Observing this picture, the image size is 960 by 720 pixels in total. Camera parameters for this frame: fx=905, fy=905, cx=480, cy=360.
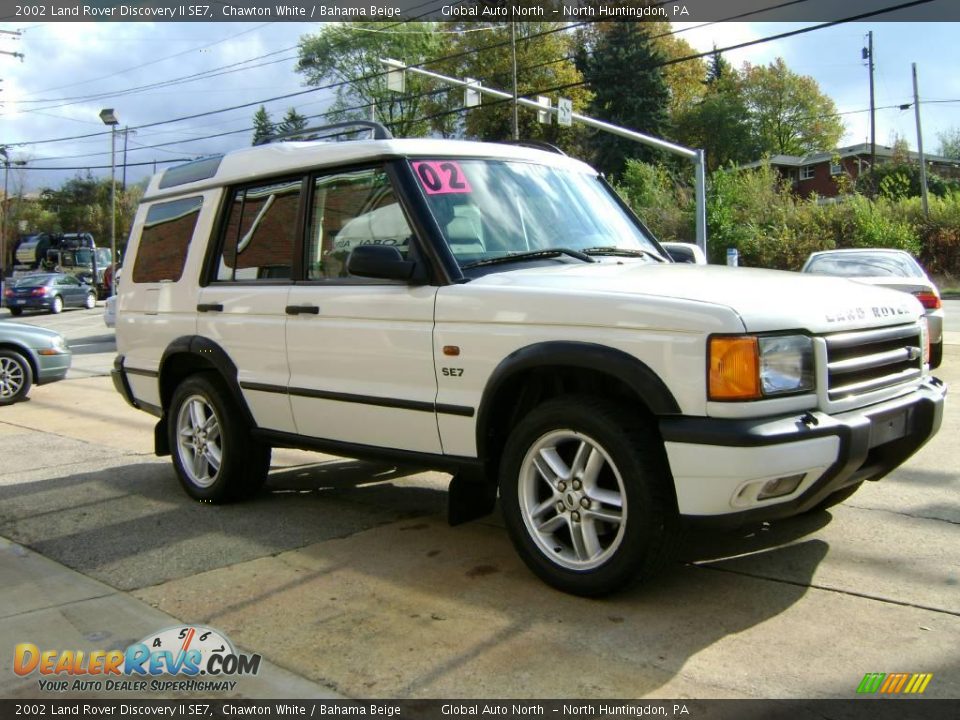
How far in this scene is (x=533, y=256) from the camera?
4359 millimetres

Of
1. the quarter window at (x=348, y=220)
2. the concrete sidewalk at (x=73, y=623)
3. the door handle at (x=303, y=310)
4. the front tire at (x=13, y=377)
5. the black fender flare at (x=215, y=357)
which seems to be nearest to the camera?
the concrete sidewalk at (x=73, y=623)

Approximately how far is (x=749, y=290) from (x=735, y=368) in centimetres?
47

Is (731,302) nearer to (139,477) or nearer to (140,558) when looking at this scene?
(140,558)

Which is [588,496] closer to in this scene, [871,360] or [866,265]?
[871,360]

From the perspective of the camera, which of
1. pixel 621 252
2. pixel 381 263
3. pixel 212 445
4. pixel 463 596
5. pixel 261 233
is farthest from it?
Result: pixel 212 445

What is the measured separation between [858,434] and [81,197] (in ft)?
280

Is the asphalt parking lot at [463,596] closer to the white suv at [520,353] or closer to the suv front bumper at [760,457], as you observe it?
the white suv at [520,353]

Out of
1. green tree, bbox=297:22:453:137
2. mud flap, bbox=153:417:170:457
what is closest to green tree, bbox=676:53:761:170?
green tree, bbox=297:22:453:137

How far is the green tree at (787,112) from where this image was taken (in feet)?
229

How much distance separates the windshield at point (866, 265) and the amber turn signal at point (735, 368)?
29.0 ft

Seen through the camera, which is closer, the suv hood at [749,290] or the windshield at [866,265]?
the suv hood at [749,290]

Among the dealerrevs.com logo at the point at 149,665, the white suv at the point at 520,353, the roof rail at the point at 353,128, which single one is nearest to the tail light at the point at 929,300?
the white suv at the point at 520,353

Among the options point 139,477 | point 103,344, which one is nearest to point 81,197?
point 103,344

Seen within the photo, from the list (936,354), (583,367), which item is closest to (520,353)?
(583,367)
